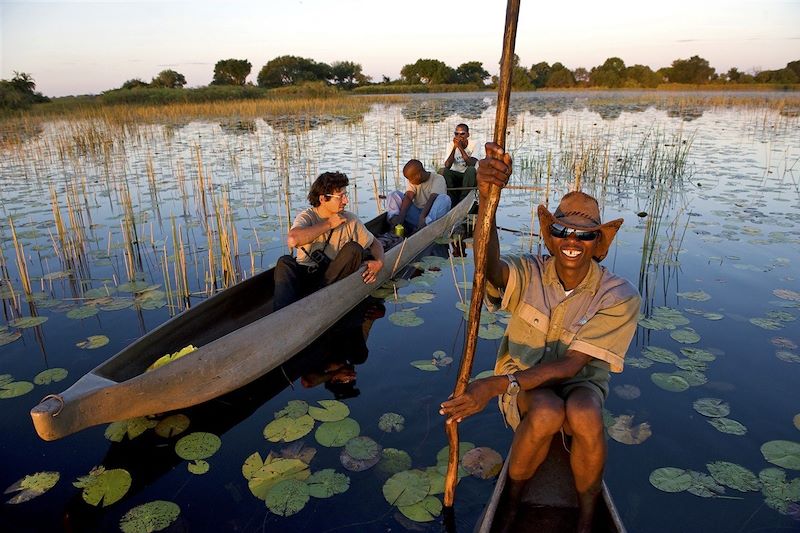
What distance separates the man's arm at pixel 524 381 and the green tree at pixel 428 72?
54230 mm

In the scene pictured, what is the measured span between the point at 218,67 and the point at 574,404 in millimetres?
52588

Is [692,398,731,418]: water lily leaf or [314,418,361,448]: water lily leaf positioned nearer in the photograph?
[314,418,361,448]: water lily leaf

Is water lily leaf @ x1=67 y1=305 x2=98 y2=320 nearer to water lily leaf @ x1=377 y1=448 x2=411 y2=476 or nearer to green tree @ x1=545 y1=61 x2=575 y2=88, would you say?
water lily leaf @ x1=377 y1=448 x2=411 y2=476

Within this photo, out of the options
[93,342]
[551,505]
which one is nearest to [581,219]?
[551,505]

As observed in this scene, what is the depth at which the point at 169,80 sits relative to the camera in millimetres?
41719

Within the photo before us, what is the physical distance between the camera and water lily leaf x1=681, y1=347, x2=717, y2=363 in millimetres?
3576

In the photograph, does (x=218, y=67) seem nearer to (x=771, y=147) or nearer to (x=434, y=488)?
(x=771, y=147)

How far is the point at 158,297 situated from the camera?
15.5 feet

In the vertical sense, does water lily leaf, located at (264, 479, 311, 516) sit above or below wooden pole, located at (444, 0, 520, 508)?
below

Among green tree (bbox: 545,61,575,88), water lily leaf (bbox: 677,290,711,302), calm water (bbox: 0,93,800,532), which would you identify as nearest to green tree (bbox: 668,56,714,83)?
green tree (bbox: 545,61,575,88)

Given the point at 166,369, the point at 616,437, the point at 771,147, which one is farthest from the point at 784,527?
the point at 771,147

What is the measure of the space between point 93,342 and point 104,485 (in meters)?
1.80

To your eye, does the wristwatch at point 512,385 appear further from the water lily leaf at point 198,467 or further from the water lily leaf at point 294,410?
the water lily leaf at point 198,467

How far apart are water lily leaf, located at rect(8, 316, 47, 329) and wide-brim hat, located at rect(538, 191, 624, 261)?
14.1 ft
